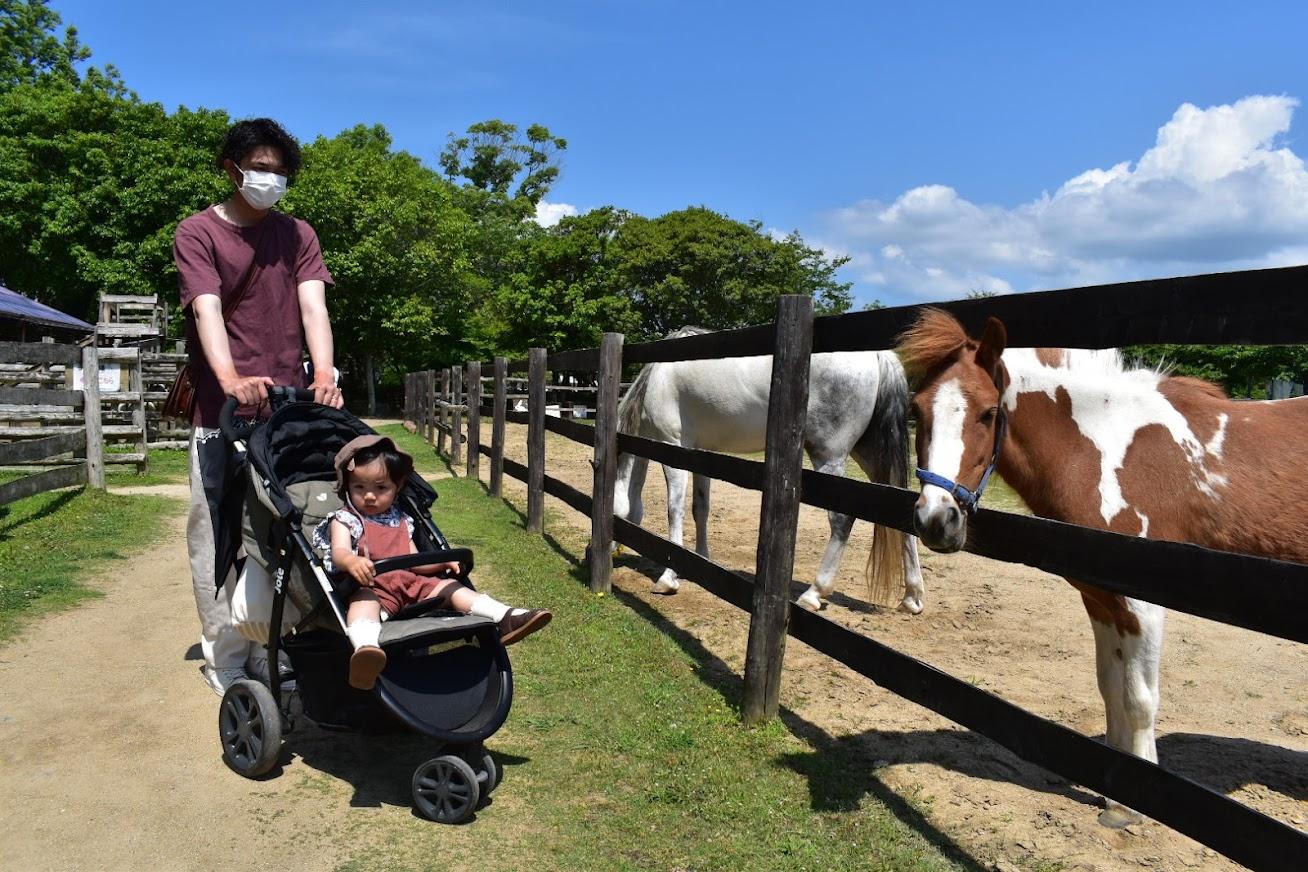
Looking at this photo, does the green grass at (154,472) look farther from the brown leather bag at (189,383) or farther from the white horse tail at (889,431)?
the white horse tail at (889,431)

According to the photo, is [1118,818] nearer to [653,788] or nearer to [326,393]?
[653,788]

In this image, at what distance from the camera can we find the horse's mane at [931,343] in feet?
9.51

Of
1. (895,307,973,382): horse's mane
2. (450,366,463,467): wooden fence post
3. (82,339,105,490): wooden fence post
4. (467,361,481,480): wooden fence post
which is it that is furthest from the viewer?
(450,366,463,467): wooden fence post

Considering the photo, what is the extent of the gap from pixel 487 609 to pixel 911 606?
361 cm

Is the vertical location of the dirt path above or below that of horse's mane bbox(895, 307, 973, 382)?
below

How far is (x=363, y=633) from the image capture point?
2.89m

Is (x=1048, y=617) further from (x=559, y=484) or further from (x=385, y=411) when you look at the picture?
(x=385, y=411)

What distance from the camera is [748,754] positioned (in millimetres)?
3551

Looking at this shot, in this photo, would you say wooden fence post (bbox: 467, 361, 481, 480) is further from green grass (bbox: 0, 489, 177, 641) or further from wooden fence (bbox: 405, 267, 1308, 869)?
wooden fence (bbox: 405, 267, 1308, 869)

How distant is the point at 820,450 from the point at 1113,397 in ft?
10.9

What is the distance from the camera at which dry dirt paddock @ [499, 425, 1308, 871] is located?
297 centimetres

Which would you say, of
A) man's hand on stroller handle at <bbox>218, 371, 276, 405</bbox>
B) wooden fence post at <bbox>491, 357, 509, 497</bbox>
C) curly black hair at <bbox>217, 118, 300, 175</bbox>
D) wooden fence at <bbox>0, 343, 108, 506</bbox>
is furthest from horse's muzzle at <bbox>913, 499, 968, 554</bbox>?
wooden fence post at <bbox>491, 357, 509, 497</bbox>

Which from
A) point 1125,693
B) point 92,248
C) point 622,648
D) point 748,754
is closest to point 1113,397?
point 1125,693

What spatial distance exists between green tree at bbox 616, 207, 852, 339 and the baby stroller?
103ft
